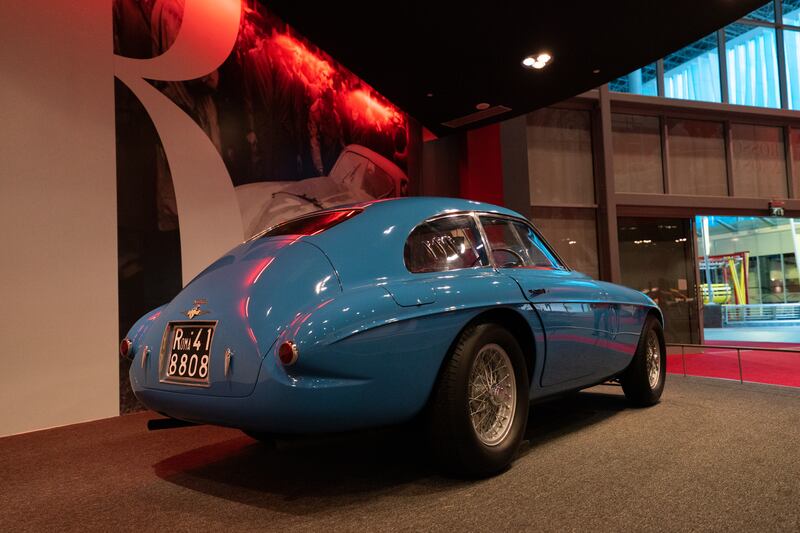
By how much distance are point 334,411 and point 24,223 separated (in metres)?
3.45

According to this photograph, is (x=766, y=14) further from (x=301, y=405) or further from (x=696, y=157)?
(x=301, y=405)

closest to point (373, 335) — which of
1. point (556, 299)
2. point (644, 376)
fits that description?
point (556, 299)

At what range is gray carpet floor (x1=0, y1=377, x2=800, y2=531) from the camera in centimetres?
191

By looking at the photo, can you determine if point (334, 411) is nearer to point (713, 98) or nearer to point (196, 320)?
point (196, 320)

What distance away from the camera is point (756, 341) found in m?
11.3

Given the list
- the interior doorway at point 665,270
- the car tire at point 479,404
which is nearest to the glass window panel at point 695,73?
the interior doorway at point 665,270

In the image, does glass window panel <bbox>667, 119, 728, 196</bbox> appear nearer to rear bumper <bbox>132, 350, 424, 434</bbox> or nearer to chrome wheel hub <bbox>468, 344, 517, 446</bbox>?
chrome wheel hub <bbox>468, 344, 517, 446</bbox>

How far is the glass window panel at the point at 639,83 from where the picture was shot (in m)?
11.1

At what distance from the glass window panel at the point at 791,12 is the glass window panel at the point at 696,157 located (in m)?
3.96

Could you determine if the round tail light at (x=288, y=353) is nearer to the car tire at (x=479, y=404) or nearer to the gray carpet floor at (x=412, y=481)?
the gray carpet floor at (x=412, y=481)

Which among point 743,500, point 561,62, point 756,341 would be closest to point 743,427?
point 743,500

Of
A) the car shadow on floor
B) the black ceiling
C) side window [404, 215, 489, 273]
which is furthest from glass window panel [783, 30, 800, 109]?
side window [404, 215, 489, 273]

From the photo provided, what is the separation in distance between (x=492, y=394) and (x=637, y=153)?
405 inches

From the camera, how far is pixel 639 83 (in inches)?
445
